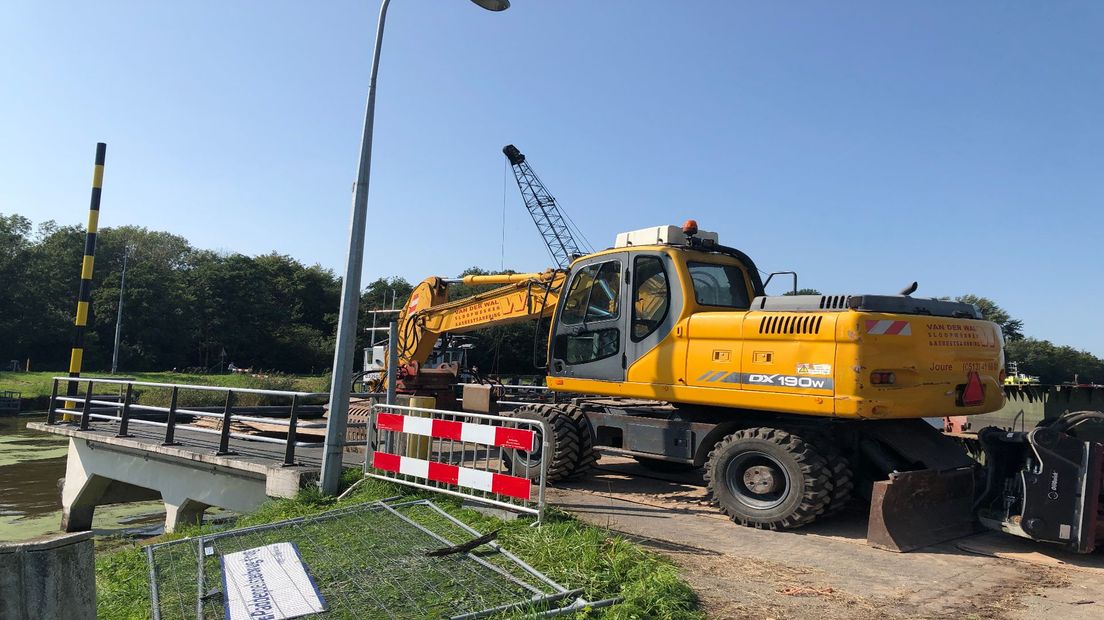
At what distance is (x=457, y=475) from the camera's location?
703 cm

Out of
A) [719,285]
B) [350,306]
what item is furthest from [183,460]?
[719,285]

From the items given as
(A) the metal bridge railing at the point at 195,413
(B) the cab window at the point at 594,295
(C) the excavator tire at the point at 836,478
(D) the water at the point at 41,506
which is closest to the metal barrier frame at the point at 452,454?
(A) the metal bridge railing at the point at 195,413

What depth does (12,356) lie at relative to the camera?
168ft

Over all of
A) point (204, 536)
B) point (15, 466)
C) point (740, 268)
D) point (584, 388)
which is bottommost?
point (15, 466)

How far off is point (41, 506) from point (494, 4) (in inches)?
485

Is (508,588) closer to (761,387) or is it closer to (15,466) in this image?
(761,387)

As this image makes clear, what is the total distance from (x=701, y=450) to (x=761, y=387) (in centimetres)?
114

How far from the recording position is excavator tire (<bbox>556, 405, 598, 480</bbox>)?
889 cm

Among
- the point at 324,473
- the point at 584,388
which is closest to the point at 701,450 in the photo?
the point at 584,388

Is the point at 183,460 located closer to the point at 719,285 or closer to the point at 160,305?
the point at 719,285

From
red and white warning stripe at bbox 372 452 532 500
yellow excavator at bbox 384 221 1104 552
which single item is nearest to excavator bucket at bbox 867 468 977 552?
yellow excavator at bbox 384 221 1104 552

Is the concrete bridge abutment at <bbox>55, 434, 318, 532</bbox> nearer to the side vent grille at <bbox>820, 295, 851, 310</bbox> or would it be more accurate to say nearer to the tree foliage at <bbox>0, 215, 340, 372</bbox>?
the side vent grille at <bbox>820, 295, 851, 310</bbox>

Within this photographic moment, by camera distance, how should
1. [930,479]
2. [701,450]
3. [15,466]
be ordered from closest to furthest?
[930,479] → [701,450] → [15,466]

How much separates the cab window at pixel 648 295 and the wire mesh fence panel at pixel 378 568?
9.96 ft
